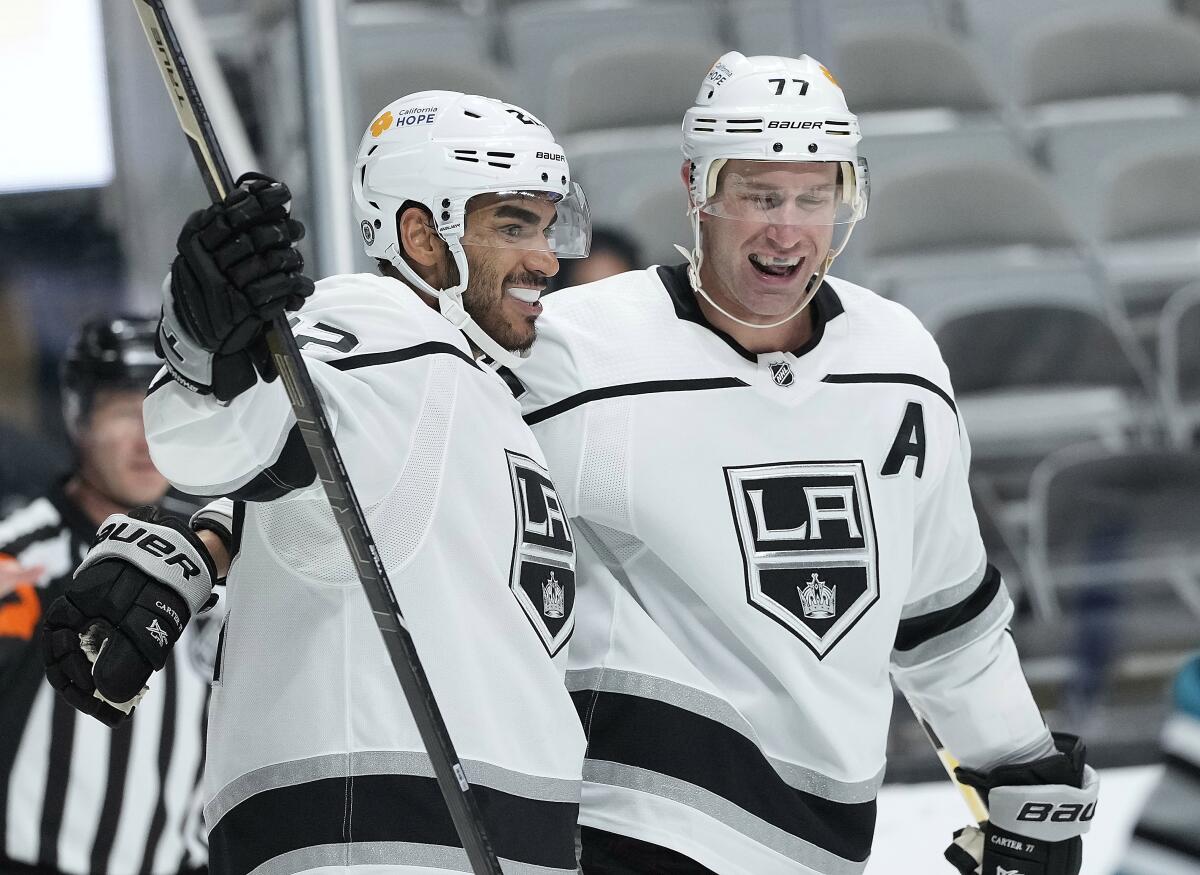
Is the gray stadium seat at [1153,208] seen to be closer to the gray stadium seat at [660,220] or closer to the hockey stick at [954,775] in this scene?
the gray stadium seat at [660,220]

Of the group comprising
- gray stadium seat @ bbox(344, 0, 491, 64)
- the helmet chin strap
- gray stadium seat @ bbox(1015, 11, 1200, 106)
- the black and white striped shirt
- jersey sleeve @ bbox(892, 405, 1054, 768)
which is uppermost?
gray stadium seat @ bbox(344, 0, 491, 64)

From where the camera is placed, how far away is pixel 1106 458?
11.7 feet

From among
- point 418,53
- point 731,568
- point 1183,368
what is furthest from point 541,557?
point 418,53

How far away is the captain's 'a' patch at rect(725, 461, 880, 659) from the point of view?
1.72 metres

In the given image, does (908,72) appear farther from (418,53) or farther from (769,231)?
(769,231)

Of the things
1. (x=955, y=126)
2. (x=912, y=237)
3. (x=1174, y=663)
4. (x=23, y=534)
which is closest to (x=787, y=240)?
(x=23, y=534)

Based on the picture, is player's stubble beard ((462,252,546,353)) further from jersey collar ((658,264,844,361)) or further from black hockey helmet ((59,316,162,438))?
black hockey helmet ((59,316,162,438))

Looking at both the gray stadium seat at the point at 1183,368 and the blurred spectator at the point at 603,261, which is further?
the gray stadium seat at the point at 1183,368

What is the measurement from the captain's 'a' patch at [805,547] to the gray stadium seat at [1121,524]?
179 centimetres

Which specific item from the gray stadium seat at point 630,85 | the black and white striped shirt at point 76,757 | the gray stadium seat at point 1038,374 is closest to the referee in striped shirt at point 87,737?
the black and white striped shirt at point 76,757

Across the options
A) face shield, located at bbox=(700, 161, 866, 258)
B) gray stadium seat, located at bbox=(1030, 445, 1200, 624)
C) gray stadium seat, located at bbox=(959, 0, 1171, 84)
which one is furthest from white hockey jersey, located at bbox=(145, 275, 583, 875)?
gray stadium seat, located at bbox=(959, 0, 1171, 84)

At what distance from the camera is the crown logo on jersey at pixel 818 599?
1729 mm

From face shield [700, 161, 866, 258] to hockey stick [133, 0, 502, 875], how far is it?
25.7 inches

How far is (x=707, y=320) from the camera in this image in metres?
1.82
